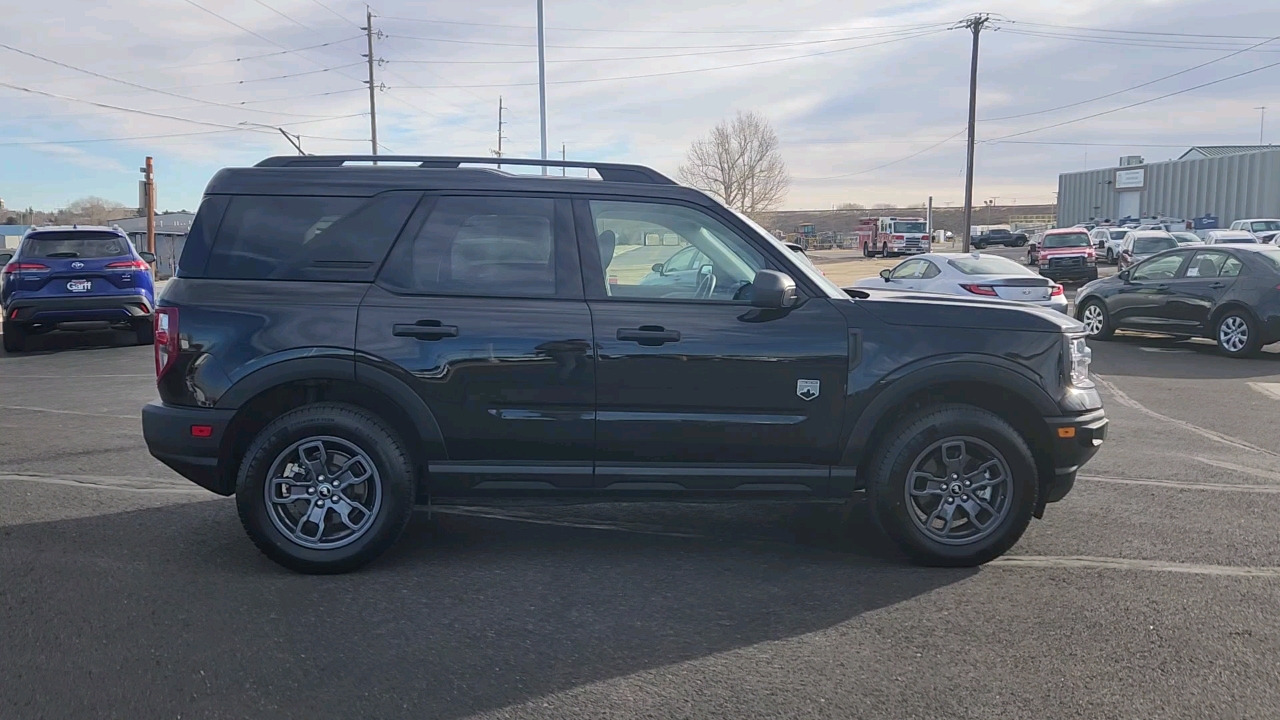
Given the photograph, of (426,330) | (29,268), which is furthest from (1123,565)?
(29,268)

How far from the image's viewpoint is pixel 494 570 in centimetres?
501

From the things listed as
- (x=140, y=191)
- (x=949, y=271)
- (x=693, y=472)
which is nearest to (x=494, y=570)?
(x=693, y=472)

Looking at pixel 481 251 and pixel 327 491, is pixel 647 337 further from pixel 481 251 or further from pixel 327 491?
pixel 327 491

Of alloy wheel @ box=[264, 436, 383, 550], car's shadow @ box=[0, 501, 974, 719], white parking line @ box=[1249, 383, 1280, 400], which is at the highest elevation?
alloy wheel @ box=[264, 436, 383, 550]

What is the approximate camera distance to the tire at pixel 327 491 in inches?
190

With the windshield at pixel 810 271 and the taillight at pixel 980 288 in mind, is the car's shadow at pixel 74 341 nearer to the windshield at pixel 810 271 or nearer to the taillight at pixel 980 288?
the taillight at pixel 980 288

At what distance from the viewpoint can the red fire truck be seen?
2169 inches

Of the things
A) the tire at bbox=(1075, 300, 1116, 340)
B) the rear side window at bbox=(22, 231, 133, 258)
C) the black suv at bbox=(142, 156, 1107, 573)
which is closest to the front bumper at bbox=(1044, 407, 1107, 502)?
the black suv at bbox=(142, 156, 1107, 573)

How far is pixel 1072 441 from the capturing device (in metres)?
5.04

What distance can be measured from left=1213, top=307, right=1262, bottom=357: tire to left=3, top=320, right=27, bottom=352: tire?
54.0 feet

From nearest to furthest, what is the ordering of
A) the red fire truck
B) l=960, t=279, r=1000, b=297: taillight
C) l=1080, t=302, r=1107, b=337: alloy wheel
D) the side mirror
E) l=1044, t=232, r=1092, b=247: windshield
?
1. the side mirror
2. l=960, t=279, r=1000, b=297: taillight
3. l=1080, t=302, r=1107, b=337: alloy wheel
4. l=1044, t=232, r=1092, b=247: windshield
5. the red fire truck

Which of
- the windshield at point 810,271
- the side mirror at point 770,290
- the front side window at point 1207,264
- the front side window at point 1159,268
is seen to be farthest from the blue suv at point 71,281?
the front side window at point 1207,264

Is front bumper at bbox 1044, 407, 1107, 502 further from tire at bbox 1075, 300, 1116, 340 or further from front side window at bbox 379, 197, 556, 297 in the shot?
tire at bbox 1075, 300, 1116, 340

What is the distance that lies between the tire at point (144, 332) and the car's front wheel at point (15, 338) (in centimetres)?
Result: 142
